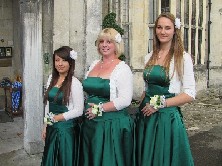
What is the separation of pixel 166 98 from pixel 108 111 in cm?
66

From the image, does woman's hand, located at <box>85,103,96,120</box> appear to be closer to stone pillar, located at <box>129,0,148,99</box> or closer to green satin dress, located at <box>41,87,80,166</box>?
green satin dress, located at <box>41,87,80,166</box>

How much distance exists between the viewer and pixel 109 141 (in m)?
4.11

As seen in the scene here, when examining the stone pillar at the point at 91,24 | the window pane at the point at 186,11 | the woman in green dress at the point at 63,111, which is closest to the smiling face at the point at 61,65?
the woman in green dress at the point at 63,111

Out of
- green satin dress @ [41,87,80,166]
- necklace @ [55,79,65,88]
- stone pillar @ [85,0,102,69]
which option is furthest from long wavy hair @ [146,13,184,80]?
stone pillar @ [85,0,102,69]

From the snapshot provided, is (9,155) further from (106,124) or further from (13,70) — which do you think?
(13,70)

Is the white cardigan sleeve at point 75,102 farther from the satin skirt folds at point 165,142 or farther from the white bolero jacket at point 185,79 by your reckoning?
the white bolero jacket at point 185,79

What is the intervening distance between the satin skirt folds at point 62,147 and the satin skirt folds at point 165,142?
2.59ft

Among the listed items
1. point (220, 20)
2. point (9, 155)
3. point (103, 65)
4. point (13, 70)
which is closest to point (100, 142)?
point (103, 65)

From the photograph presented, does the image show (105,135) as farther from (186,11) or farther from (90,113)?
(186,11)

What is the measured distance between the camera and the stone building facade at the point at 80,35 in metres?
6.11

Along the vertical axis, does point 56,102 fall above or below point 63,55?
below

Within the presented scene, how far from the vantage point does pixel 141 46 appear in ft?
39.0

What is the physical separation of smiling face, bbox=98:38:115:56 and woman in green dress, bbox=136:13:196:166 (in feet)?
1.51

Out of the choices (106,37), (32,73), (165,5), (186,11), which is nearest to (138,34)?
(165,5)
